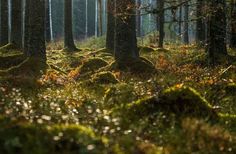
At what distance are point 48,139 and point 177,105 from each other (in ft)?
11.1

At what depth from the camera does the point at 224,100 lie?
1066 cm

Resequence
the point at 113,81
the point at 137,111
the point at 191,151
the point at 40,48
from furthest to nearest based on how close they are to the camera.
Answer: the point at 40,48
the point at 113,81
the point at 137,111
the point at 191,151

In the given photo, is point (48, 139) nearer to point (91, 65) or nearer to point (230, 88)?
point (230, 88)

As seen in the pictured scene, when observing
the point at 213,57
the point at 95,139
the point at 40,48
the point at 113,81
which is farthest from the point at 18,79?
the point at 95,139

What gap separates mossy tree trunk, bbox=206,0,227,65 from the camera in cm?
1409

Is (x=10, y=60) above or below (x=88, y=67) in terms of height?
above

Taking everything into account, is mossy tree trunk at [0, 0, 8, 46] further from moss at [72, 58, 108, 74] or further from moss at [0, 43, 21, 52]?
moss at [72, 58, 108, 74]

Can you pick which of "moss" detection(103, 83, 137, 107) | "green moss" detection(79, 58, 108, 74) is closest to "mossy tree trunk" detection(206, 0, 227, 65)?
"moss" detection(103, 83, 137, 107)

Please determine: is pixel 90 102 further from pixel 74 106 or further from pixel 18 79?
pixel 18 79

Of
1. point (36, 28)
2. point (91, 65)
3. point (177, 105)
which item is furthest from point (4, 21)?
point (177, 105)

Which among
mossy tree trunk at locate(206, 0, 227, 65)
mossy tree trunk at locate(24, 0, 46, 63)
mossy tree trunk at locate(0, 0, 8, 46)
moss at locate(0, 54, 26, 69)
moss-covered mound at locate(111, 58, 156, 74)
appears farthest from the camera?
mossy tree trunk at locate(0, 0, 8, 46)

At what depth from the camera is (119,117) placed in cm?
756

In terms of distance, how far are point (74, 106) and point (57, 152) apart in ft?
15.5

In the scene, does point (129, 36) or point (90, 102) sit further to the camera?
point (129, 36)
